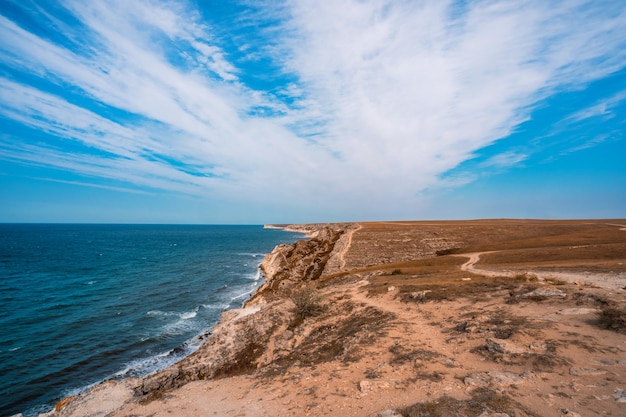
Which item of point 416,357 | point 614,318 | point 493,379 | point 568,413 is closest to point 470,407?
point 493,379

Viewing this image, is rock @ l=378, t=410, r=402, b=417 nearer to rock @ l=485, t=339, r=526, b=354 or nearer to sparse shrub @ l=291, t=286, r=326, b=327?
rock @ l=485, t=339, r=526, b=354

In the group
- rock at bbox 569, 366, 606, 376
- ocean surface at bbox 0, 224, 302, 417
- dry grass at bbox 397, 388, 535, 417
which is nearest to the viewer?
dry grass at bbox 397, 388, 535, 417

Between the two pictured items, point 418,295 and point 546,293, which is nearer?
point 546,293

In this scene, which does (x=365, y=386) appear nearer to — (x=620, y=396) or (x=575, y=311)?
(x=620, y=396)

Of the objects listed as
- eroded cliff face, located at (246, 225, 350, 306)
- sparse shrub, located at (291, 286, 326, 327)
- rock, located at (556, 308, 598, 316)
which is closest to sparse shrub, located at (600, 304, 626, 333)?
rock, located at (556, 308, 598, 316)

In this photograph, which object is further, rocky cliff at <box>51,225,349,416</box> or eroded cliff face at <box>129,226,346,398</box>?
eroded cliff face at <box>129,226,346,398</box>

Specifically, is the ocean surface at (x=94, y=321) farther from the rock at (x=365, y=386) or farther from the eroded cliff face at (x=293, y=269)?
the rock at (x=365, y=386)
